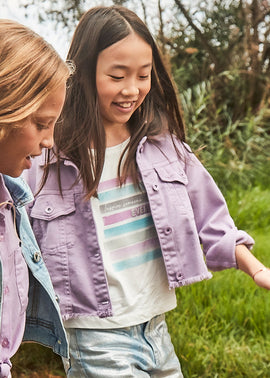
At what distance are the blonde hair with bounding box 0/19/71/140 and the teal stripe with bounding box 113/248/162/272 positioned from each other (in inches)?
30.5

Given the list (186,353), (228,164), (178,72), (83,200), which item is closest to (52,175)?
(83,200)

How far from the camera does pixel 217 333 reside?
3326mm

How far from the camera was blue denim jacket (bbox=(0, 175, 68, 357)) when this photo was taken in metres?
2.01

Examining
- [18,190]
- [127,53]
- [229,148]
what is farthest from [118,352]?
[229,148]

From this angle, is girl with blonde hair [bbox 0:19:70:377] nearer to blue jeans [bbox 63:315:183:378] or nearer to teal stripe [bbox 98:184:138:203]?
blue jeans [bbox 63:315:183:378]

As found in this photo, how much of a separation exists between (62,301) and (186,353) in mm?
1039

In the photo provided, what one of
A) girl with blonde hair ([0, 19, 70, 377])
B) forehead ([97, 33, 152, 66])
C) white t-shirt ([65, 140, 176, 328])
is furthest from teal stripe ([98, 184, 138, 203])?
forehead ([97, 33, 152, 66])

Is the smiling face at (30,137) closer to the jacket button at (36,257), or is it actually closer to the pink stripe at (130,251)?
the jacket button at (36,257)

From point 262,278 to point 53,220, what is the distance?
702 mm

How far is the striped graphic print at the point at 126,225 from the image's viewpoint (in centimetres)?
226

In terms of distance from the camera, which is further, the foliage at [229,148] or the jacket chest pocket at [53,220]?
the foliage at [229,148]

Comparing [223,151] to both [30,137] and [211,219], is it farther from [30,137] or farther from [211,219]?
[30,137]

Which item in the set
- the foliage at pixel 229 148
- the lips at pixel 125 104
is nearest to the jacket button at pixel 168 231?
the lips at pixel 125 104

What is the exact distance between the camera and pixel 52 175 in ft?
7.44
